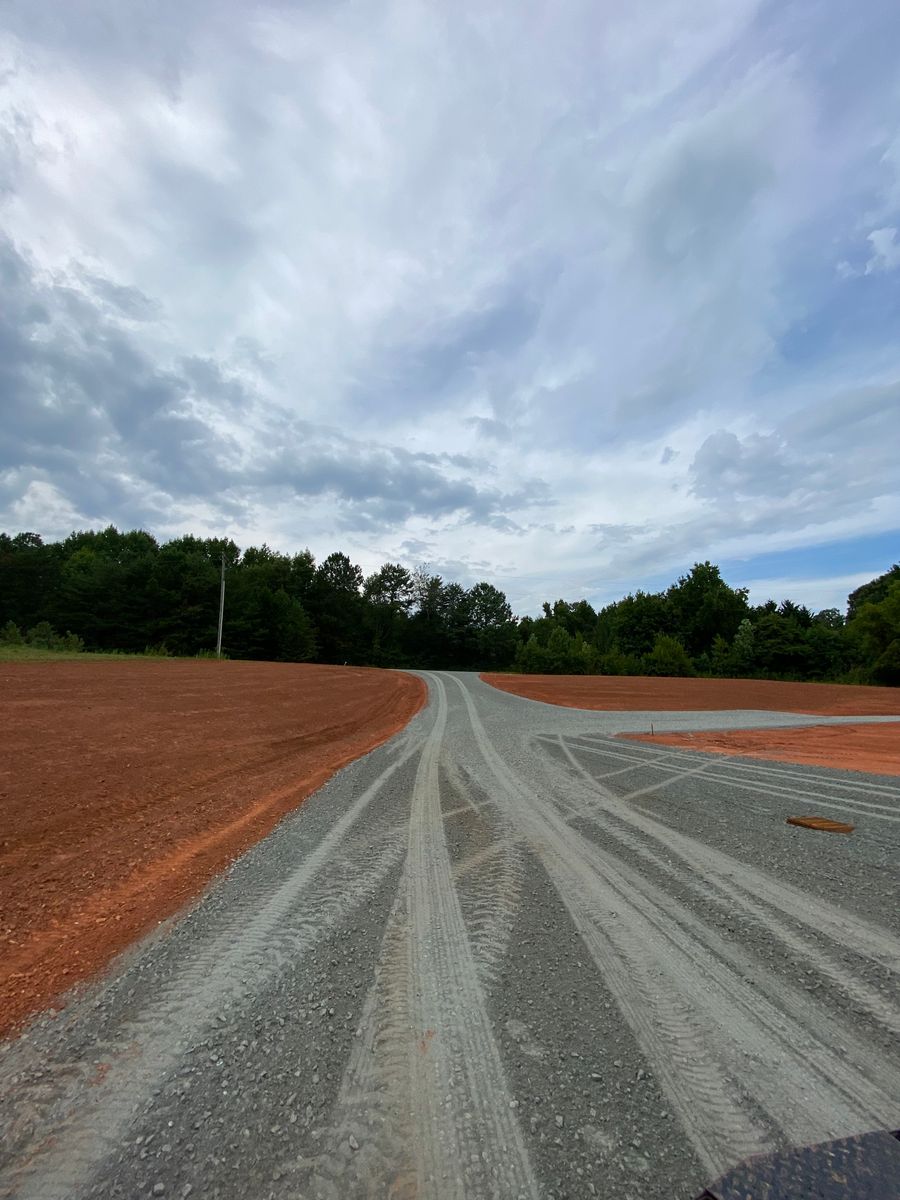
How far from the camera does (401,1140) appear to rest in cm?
169

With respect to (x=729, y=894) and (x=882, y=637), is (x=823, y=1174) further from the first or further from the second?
(x=882, y=637)

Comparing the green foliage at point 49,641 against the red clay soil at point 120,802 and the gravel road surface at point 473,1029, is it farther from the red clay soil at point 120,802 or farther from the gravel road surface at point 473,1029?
the gravel road surface at point 473,1029

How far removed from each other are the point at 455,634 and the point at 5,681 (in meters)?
64.0

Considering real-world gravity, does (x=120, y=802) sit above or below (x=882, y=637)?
below

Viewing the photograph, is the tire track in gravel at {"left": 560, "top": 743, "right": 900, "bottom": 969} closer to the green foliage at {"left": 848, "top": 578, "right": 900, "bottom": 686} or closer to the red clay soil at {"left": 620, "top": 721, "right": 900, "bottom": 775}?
the red clay soil at {"left": 620, "top": 721, "right": 900, "bottom": 775}

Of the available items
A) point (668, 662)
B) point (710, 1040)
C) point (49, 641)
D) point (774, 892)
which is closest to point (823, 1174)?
point (710, 1040)

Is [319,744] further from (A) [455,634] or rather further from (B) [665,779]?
(A) [455,634]

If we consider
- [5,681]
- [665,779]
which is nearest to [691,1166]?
[665,779]

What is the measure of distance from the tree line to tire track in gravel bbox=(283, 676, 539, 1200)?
3792 cm

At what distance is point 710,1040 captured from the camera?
2160 mm

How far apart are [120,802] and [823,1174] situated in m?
6.23

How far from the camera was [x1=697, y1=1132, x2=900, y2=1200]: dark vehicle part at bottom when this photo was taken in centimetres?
139

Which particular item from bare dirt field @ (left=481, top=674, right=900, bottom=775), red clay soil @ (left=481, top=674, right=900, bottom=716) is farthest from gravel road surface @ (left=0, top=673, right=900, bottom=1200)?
red clay soil @ (left=481, top=674, right=900, bottom=716)

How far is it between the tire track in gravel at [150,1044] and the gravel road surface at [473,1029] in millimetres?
10
